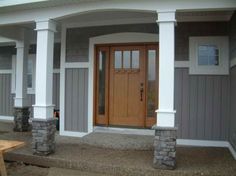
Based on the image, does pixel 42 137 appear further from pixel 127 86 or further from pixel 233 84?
pixel 233 84

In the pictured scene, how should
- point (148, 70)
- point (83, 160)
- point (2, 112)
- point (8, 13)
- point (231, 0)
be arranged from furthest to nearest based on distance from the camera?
point (2, 112) → point (148, 70) → point (8, 13) → point (83, 160) → point (231, 0)

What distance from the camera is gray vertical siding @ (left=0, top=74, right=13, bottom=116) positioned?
34.3 feet

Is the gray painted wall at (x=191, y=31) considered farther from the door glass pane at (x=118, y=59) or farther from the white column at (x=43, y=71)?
the white column at (x=43, y=71)

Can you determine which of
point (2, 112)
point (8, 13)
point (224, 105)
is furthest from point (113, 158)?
point (2, 112)

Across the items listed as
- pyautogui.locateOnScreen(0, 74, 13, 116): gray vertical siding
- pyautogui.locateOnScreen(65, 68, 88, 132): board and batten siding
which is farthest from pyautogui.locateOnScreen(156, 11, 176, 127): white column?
pyautogui.locateOnScreen(0, 74, 13, 116): gray vertical siding

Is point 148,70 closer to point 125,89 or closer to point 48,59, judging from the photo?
point 125,89

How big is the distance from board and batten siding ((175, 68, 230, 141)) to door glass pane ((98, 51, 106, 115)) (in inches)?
68.6

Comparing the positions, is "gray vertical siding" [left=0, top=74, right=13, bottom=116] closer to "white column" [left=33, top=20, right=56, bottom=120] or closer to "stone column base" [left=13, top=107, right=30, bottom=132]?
"stone column base" [left=13, top=107, right=30, bottom=132]

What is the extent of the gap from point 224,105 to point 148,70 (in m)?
1.80

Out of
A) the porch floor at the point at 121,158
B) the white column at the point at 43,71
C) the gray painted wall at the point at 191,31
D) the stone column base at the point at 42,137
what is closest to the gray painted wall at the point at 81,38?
the gray painted wall at the point at 191,31

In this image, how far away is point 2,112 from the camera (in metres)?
10.6

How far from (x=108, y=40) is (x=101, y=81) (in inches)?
38.8

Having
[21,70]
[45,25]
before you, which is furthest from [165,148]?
[21,70]

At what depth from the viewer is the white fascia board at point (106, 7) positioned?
4855 mm
